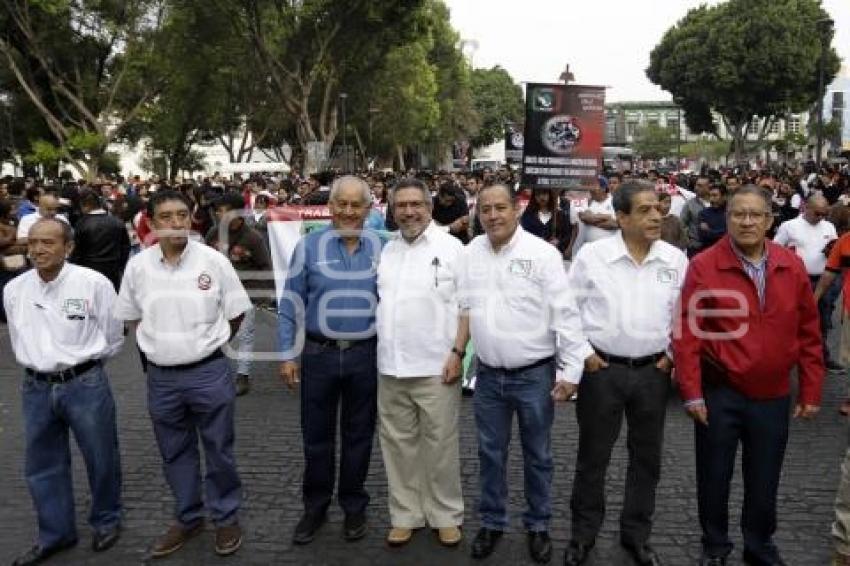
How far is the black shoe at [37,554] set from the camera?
4228 mm

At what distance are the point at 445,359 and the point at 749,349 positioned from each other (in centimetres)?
142

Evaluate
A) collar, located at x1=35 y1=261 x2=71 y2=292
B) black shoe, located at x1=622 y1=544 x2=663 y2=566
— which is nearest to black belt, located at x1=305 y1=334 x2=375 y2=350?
collar, located at x1=35 y1=261 x2=71 y2=292

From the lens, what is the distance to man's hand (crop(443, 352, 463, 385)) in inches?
167

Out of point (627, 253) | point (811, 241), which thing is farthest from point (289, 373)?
point (811, 241)

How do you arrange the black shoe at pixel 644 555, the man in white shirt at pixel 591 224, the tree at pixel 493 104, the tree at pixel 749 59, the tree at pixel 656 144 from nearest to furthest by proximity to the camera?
the black shoe at pixel 644 555 → the man in white shirt at pixel 591 224 → the tree at pixel 749 59 → the tree at pixel 493 104 → the tree at pixel 656 144

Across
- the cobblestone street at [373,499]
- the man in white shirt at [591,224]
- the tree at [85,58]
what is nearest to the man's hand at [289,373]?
the cobblestone street at [373,499]

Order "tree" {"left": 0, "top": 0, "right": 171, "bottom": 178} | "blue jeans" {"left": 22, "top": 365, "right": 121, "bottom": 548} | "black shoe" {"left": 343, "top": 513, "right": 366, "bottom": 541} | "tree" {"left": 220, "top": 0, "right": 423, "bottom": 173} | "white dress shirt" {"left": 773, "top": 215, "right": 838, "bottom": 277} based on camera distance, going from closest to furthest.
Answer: "blue jeans" {"left": 22, "top": 365, "right": 121, "bottom": 548}, "black shoe" {"left": 343, "top": 513, "right": 366, "bottom": 541}, "white dress shirt" {"left": 773, "top": 215, "right": 838, "bottom": 277}, "tree" {"left": 220, "top": 0, "right": 423, "bottom": 173}, "tree" {"left": 0, "top": 0, "right": 171, "bottom": 178}

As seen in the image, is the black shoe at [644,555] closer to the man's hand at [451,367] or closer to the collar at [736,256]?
the man's hand at [451,367]

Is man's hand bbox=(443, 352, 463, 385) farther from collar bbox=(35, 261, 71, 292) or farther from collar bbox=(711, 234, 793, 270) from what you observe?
collar bbox=(35, 261, 71, 292)

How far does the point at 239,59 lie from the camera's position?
3044 centimetres

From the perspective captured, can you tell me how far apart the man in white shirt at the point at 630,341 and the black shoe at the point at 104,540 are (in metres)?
2.34

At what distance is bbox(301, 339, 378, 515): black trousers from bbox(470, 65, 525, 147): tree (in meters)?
74.6

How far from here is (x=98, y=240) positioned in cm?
856

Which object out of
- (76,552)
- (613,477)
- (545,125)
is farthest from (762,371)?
(545,125)
